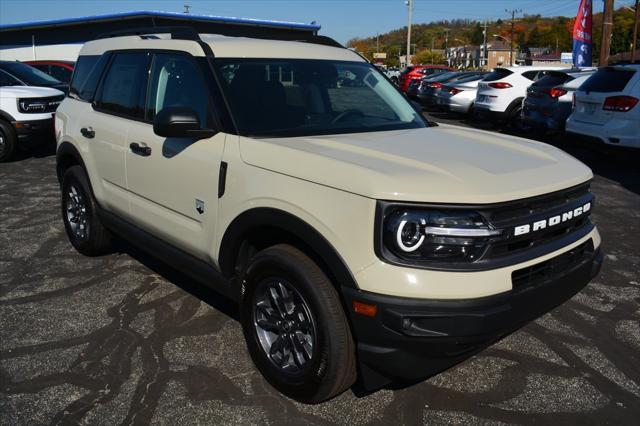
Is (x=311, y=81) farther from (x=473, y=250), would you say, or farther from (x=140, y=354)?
(x=140, y=354)

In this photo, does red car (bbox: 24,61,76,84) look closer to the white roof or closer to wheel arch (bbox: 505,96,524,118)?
wheel arch (bbox: 505,96,524,118)

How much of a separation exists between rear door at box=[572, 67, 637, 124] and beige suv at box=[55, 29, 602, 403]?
5.77 m

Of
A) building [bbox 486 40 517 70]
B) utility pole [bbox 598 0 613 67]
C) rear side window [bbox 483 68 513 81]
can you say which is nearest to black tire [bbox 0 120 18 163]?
rear side window [bbox 483 68 513 81]

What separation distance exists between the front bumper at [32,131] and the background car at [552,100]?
9131 millimetres

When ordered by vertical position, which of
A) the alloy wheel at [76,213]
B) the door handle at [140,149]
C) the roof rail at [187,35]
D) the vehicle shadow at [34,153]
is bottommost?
the vehicle shadow at [34,153]

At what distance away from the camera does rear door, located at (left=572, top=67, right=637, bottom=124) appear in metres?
8.46

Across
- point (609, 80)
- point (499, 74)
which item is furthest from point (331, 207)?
point (499, 74)

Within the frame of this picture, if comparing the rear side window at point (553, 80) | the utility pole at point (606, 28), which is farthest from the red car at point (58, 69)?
the utility pole at point (606, 28)

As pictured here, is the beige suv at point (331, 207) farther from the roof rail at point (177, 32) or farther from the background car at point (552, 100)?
the background car at point (552, 100)

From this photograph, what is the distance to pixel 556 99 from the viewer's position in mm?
10781

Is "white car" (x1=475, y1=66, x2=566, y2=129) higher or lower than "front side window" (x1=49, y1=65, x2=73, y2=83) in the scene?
lower

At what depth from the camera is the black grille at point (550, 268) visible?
8.26ft

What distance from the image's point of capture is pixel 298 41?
4.16 metres

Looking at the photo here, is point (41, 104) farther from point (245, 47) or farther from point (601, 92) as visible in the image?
point (601, 92)
